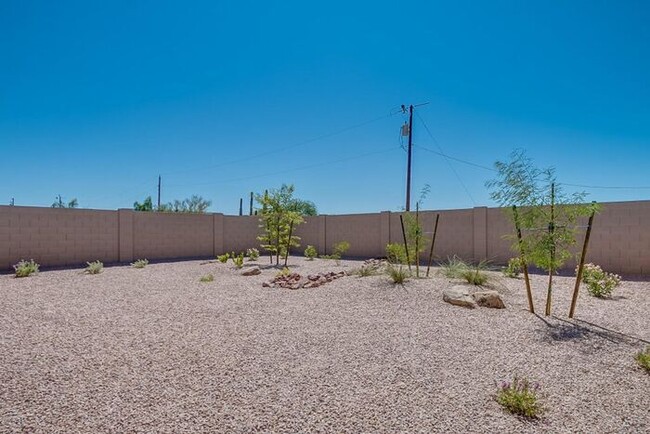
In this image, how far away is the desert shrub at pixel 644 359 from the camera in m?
3.33

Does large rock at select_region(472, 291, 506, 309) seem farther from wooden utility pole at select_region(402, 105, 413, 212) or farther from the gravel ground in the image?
wooden utility pole at select_region(402, 105, 413, 212)

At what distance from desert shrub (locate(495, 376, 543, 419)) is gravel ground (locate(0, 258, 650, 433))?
0.27ft

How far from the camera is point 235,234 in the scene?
15.8 meters

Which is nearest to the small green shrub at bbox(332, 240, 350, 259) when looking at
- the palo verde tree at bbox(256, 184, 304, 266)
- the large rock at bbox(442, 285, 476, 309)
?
the palo verde tree at bbox(256, 184, 304, 266)

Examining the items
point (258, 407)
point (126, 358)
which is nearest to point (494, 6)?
point (258, 407)

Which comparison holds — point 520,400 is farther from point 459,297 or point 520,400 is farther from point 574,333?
point 459,297

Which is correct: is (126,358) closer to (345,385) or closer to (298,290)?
(345,385)

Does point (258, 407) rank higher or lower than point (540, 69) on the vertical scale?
lower

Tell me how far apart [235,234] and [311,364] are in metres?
13.0

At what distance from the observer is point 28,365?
3.25 meters

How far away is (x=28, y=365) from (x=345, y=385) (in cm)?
295

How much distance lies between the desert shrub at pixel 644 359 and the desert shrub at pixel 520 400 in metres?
1.47

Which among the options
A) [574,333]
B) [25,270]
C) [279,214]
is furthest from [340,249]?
[574,333]

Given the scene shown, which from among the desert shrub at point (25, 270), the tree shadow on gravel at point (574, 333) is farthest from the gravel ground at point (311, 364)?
the desert shrub at point (25, 270)
